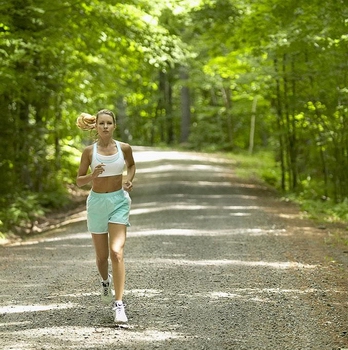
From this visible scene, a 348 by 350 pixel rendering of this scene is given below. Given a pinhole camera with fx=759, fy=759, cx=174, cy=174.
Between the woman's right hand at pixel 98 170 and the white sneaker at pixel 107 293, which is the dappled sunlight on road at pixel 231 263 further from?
the woman's right hand at pixel 98 170

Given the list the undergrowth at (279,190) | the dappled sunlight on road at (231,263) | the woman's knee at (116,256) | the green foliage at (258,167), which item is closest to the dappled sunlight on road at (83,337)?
the woman's knee at (116,256)

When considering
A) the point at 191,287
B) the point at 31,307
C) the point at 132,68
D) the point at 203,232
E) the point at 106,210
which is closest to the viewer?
the point at 106,210

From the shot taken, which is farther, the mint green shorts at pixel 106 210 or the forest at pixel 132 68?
the forest at pixel 132 68

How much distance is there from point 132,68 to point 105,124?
46.9ft

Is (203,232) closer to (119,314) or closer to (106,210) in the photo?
(106,210)

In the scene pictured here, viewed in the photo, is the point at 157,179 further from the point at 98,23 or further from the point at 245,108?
the point at 245,108

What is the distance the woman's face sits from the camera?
7184 millimetres

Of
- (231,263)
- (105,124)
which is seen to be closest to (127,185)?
(105,124)

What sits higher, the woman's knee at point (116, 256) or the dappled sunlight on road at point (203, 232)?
the woman's knee at point (116, 256)

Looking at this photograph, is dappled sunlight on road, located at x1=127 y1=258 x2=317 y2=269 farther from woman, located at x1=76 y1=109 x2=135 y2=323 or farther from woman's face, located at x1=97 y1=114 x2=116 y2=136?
woman's face, located at x1=97 y1=114 x2=116 y2=136

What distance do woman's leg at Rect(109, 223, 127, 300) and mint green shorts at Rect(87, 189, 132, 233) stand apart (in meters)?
0.07

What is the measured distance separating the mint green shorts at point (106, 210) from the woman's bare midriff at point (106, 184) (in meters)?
0.04

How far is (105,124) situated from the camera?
283 inches

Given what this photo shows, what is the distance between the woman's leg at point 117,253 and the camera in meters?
7.03
